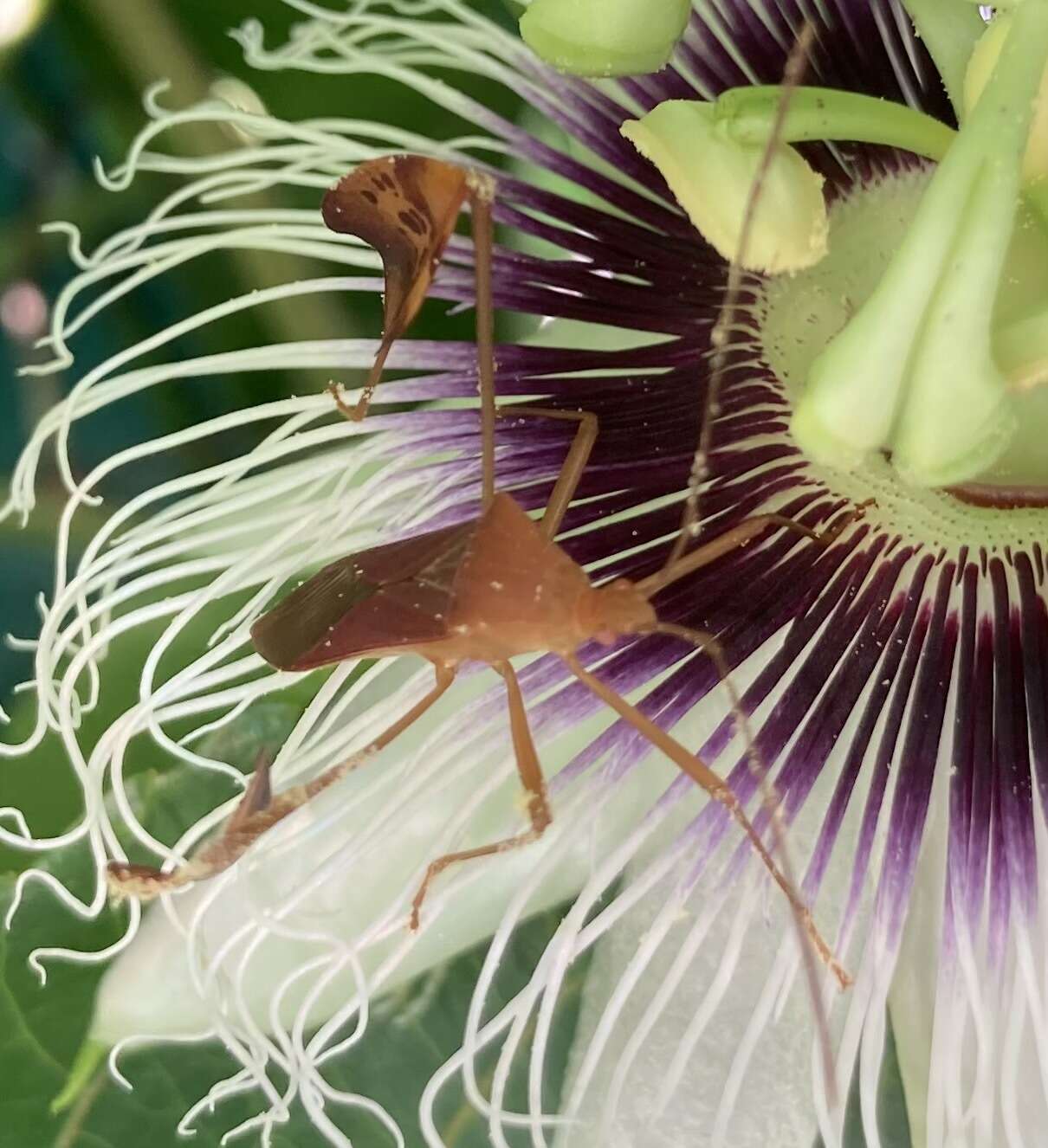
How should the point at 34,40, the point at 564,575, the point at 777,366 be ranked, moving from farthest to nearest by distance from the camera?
the point at 34,40, the point at 777,366, the point at 564,575

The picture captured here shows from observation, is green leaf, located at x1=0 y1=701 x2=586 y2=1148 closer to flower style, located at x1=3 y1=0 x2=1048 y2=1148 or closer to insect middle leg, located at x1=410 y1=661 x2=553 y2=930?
flower style, located at x1=3 y1=0 x2=1048 y2=1148

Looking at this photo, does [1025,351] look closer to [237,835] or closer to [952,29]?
[952,29]

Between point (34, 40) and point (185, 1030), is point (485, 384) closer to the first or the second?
point (185, 1030)

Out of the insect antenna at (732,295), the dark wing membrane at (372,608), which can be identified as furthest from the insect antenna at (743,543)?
the dark wing membrane at (372,608)

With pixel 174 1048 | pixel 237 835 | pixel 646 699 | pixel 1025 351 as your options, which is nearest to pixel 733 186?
pixel 1025 351

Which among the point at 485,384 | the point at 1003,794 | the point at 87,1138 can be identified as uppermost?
the point at 485,384

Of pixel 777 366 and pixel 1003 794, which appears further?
pixel 777 366

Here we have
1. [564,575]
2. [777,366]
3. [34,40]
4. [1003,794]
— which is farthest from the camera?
[34,40]

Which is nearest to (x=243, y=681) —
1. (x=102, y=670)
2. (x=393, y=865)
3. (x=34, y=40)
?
(x=102, y=670)
